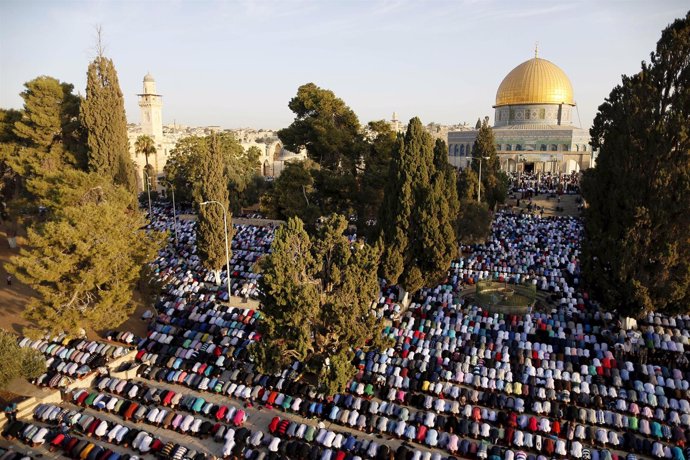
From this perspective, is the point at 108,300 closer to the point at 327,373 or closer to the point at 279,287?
the point at 279,287

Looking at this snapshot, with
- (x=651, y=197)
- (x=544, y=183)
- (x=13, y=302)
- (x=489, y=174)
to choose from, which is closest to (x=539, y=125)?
(x=544, y=183)

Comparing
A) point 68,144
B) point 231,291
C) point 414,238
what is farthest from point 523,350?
point 68,144

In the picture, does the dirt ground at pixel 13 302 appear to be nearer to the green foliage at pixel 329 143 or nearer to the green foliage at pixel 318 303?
the green foliage at pixel 318 303

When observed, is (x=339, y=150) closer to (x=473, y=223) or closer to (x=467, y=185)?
(x=467, y=185)

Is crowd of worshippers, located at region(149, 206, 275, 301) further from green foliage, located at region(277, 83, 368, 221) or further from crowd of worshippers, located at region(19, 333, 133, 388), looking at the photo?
green foliage, located at region(277, 83, 368, 221)

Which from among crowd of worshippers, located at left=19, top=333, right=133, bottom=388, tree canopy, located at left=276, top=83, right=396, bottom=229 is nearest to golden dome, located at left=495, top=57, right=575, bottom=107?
tree canopy, located at left=276, top=83, right=396, bottom=229
